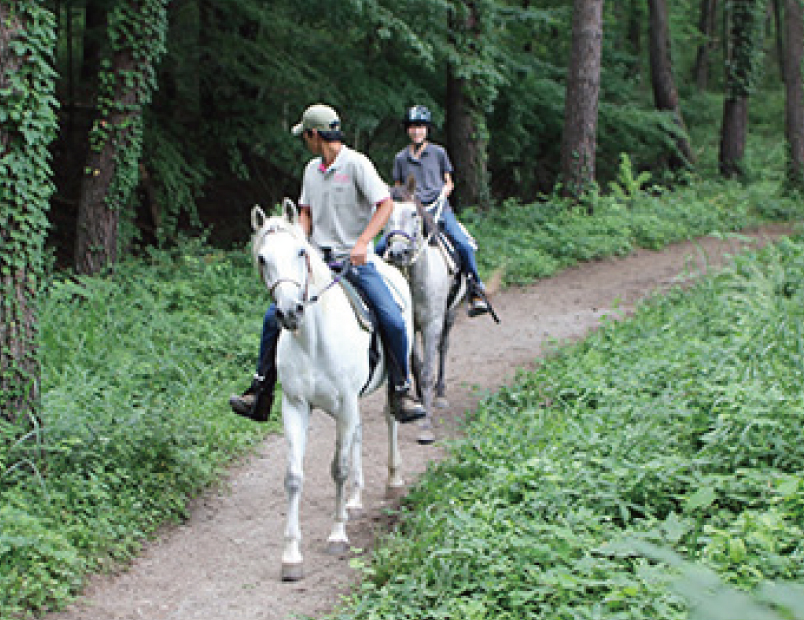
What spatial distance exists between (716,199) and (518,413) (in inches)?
625

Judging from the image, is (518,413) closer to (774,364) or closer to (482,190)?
(774,364)

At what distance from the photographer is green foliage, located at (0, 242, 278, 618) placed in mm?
5684

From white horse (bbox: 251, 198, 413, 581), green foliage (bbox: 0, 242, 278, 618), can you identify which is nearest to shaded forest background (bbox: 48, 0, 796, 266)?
green foliage (bbox: 0, 242, 278, 618)

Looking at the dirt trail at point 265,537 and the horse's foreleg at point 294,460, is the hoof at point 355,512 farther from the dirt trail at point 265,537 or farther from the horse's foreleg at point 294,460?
the horse's foreleg at point 294,460

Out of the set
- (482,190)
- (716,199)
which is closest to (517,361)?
(482,190)

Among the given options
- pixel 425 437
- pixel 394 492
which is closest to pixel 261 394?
pixel 394 492

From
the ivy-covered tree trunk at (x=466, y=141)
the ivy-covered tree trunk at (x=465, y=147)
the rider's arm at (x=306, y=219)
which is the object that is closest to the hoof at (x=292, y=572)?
the rider's arm at (x=306, y=219)

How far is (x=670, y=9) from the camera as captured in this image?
32125 mm

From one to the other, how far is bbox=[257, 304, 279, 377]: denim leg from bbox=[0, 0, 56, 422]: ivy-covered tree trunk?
1796 millimetres

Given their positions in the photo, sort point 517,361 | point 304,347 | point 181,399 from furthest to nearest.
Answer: point 517,361 < point 181,399 < point 304,347

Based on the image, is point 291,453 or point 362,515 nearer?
point 291,453

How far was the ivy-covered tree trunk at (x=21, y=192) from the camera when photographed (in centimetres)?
658

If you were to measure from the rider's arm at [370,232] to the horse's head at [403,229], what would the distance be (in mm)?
1781

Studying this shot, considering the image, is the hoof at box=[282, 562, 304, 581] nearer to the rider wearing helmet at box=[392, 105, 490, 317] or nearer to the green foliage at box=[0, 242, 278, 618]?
the green foliage at box=[0, 242, 278, 618]
